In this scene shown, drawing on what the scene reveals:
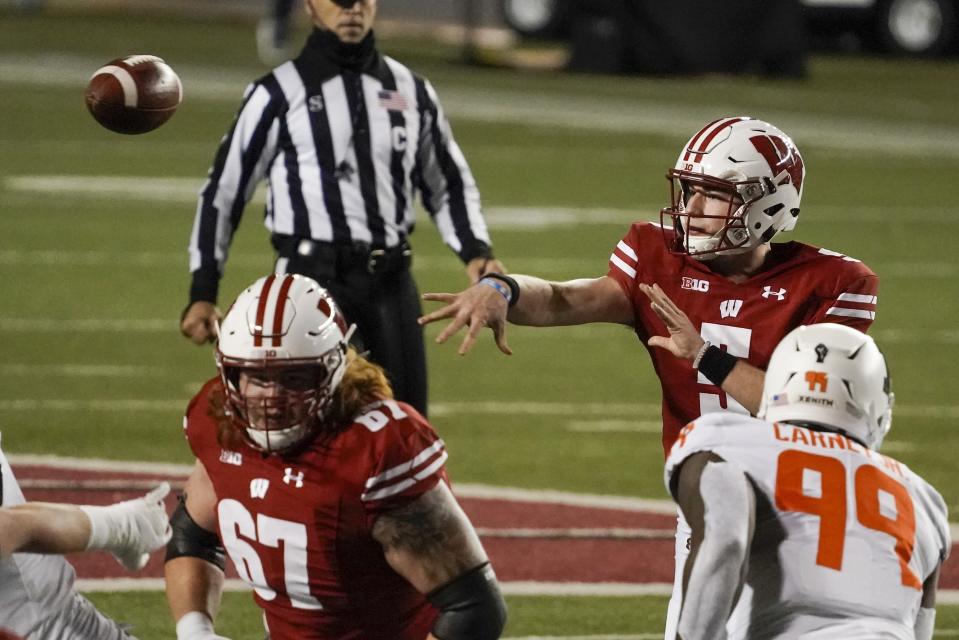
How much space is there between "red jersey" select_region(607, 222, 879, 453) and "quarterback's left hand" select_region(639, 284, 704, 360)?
104 millimetres

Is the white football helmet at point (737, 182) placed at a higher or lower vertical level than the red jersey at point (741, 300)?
higher

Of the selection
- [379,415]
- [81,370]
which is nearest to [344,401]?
[379,415]

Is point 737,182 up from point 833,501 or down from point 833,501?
up

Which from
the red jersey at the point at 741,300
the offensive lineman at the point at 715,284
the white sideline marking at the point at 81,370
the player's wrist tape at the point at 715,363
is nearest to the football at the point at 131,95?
the offensive lineman at the point at 715,284

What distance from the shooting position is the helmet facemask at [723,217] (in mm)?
4531

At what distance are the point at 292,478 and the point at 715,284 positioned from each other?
1257 millimetres

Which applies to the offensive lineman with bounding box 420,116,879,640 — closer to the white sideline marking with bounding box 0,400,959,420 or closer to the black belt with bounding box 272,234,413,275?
the black belt with bounding box 272,234,413,275

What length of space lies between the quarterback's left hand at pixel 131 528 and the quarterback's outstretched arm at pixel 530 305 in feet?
2.57

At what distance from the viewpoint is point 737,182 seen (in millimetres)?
4539

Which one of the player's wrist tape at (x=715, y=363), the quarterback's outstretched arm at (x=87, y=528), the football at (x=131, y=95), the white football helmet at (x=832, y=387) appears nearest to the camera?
the white football helmet at (x=832, y=387)

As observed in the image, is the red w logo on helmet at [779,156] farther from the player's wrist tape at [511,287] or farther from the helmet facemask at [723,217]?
the player's wrist tape at [511,287]

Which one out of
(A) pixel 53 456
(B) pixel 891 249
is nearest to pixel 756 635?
(A) pixel 53 456

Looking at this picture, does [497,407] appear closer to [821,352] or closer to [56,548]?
[56,548]

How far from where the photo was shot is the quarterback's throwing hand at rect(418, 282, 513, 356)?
14.3 ft
